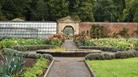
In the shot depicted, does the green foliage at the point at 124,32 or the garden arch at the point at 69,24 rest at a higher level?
the garden arch at the point at 69,24

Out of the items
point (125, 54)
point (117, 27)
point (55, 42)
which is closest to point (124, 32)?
point (117, 27)

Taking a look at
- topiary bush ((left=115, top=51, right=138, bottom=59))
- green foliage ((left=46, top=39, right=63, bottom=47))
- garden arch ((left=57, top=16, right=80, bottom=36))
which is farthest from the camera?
garden arch ((left=57, top=16, right=80, bottom=36))

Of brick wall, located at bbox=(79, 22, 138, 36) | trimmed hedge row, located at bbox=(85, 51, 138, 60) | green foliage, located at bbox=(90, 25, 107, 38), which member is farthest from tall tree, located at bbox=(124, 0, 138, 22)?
trimmed hedge row, located at bbox=(85, 51, 138, 60)

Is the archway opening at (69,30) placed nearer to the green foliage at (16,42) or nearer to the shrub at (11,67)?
the green foliage at (16,42)

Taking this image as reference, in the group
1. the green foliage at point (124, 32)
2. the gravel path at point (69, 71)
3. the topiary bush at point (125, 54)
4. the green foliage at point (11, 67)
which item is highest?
the green foliage at point (11, 67)

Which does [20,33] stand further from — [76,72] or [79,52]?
[76,72]

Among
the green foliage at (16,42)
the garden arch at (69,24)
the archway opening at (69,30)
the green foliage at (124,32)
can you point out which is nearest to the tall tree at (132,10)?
the green foliage at (124,32)

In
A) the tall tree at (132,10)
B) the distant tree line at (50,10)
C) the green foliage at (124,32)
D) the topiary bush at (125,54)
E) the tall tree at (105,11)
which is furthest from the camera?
the tall tree at (105,11)

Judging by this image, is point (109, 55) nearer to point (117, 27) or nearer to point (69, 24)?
point (69, 24)

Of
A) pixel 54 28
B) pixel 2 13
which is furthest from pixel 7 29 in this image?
pixel 2 13

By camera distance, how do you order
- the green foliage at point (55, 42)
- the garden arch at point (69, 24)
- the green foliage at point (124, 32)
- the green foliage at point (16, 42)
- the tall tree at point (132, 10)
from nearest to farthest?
the green foliage at point (16, 42) → the green foliage at point (55, 42) → the garden arch at point (69, 24) → the green foliage at point (124, 32) → the tall tree at point (132, 10)

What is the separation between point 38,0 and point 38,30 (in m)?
11.4

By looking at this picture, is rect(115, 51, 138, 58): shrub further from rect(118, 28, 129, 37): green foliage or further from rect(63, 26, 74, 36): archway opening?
rect(118, 28, 129, 37): green foliage

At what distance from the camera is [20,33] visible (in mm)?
61469
